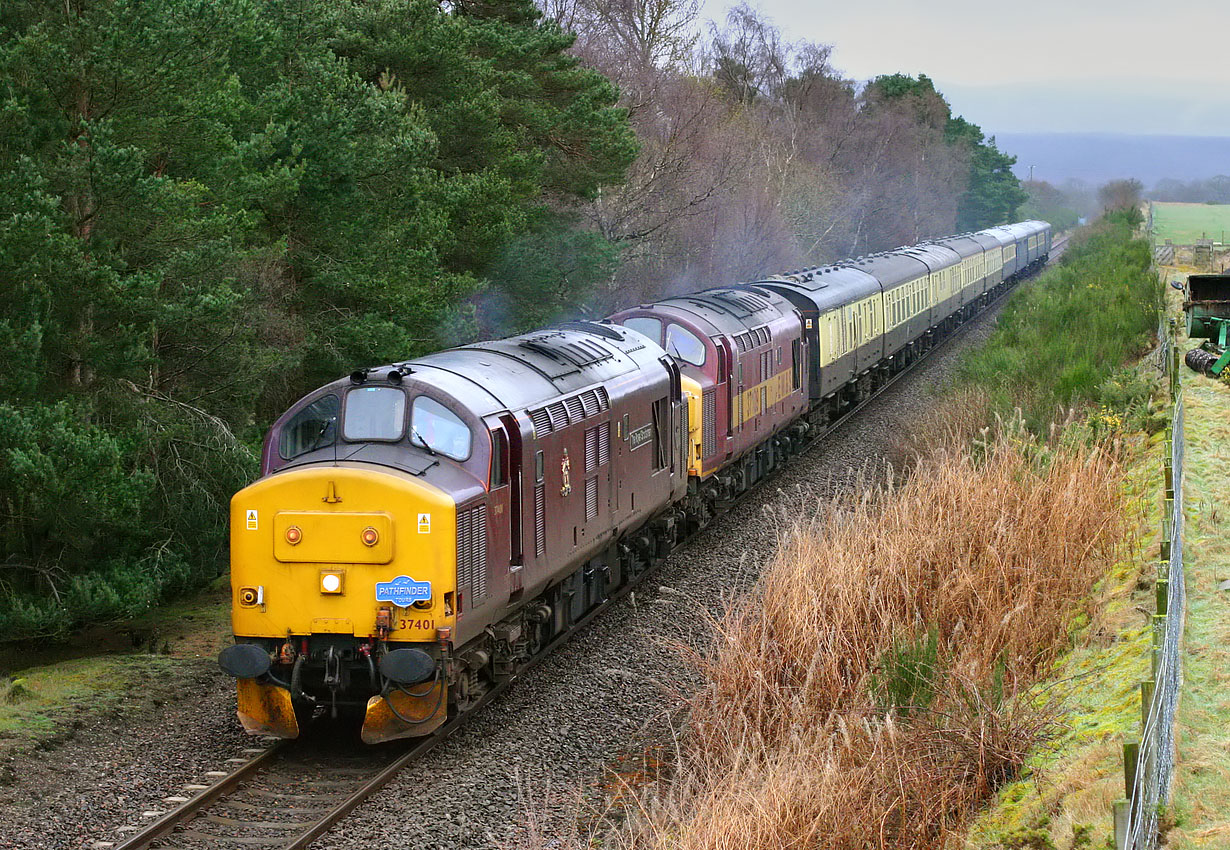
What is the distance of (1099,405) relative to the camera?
64.1ft

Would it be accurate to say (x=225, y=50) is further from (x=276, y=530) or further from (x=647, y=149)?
(x=647, y=149)

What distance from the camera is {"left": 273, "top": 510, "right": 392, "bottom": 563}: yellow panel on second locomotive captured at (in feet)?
33.2

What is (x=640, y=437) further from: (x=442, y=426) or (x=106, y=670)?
(x=106, y=670)

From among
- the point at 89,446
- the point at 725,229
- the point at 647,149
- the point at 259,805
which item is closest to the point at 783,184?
the point at 725,229

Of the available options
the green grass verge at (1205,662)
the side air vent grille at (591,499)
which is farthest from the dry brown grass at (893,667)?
the side air vent grille at (591,499)

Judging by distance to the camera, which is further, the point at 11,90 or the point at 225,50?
the point at 225,50

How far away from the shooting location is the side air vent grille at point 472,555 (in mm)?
10375

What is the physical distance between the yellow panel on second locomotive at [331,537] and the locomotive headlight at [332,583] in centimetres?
11

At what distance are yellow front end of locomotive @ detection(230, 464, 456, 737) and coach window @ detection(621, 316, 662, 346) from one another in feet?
31.5

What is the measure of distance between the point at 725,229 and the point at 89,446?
1483 inches

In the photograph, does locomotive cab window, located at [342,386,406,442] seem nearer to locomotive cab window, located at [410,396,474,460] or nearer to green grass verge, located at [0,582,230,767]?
locomotive cab window, located at [410,396,474,460]

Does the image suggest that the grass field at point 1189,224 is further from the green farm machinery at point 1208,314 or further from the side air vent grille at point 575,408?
the side air vent grille at point 575,408

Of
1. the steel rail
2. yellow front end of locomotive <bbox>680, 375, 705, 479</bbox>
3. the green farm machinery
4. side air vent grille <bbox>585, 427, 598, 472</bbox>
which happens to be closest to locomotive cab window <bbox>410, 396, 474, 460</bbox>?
side air vent grille <bbox>585, 427, 598, 472</bbox>

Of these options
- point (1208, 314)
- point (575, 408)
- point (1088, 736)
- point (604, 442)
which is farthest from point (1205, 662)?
point (1208, 314)
